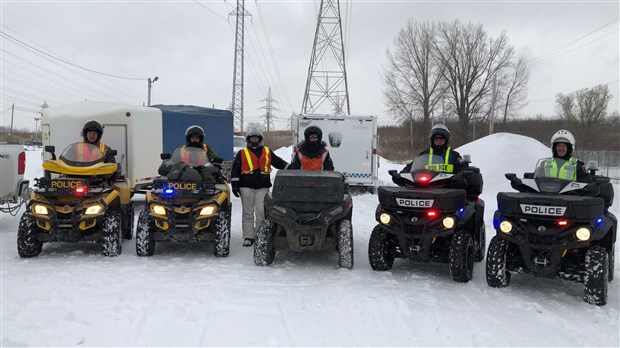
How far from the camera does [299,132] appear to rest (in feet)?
48.4

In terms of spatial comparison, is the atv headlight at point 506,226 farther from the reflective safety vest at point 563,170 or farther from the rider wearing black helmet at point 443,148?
the rider wearing black helmet at point 443,148

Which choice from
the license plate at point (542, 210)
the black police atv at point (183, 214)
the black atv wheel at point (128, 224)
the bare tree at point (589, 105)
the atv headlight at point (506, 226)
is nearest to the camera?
the license plate at point (542, 210)

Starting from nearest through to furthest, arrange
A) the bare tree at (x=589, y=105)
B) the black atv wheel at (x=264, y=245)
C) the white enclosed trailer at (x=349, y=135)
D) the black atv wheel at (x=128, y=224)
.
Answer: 1. the black atv wheel at (x=264, y=245)
2. the black atv wheel at (x=128, y=224)
3. the white enclosed trailer at (x=349, y=135)
4. the bare tree at (x=589, y=105)

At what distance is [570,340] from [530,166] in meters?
15.5

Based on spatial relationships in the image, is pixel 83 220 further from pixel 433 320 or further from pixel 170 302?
pixel 433 320

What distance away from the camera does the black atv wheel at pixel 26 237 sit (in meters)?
6.76

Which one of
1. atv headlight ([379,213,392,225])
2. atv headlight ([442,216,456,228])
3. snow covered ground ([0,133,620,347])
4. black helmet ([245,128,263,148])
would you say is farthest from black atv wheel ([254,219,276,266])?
atv headlight ([442,216,456,228])

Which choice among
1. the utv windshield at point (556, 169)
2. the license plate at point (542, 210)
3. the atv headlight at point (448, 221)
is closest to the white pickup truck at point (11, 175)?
the atv headlight at point (448, 221)

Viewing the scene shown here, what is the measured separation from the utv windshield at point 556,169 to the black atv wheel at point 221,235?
437 cm

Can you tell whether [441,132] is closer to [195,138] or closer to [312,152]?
[312,152]

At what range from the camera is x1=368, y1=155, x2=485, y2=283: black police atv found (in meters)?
5.93

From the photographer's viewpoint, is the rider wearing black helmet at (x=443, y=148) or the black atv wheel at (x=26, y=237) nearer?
the black atv wheel at (x=26, y=237)

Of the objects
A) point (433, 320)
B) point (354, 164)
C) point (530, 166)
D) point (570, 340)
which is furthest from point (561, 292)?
point (530, 166)

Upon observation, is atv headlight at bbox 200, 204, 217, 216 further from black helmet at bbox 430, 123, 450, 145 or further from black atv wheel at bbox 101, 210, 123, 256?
black helmet at bbox 430, 123, 450, 145
